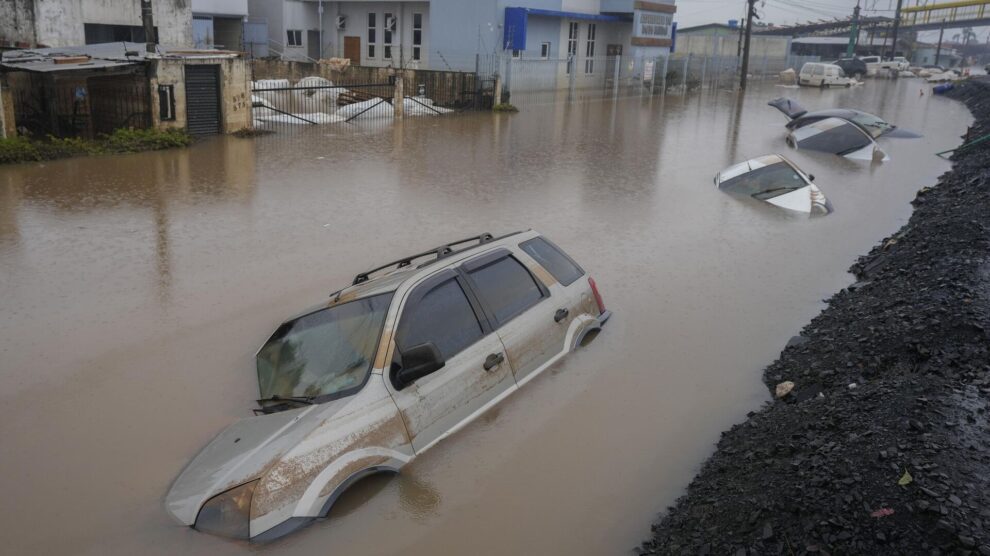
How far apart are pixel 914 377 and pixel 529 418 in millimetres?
2990

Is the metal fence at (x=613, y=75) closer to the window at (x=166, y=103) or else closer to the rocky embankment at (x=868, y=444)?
the window at (x=166, y=103)

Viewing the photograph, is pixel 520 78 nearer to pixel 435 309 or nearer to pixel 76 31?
pixel 76 31

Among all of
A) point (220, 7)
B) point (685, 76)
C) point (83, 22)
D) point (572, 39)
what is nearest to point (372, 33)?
point (220, 7)

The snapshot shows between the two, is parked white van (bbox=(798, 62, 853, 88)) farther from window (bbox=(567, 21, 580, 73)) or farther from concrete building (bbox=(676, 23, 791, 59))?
window (bbox=(567, 21, 580, 73))

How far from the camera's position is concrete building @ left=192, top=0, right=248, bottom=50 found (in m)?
35.7

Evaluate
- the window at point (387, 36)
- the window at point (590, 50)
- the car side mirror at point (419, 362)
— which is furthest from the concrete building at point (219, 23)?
the car side mirror at point (419, 362)

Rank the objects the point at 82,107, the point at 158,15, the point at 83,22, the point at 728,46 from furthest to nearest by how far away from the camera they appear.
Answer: the point at 728,46 < the point at 158,15 < the point at 83,22 < the point at 82,107

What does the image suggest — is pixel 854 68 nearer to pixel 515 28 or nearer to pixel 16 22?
pixel 515 28

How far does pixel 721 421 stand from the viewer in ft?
22.9

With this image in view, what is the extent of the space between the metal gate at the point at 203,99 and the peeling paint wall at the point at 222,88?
0.14 meters

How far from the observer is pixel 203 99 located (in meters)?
21.8

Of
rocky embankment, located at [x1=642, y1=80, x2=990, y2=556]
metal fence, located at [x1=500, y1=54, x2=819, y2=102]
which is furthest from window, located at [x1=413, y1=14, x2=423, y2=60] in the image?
rocky embankment, located at [x1=642, y1=80, x2=990, y2=556]

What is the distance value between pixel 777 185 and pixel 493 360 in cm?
1174

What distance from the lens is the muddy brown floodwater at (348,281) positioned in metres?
5.51
